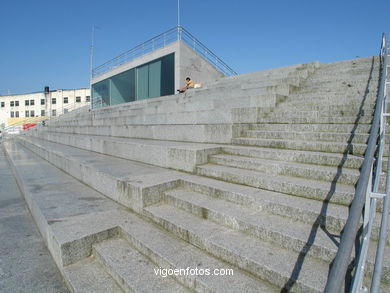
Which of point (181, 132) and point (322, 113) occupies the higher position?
point (322, 113)

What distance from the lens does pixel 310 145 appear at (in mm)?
3746

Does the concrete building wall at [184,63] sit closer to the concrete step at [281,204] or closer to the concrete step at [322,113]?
the concrete step at [322,113]

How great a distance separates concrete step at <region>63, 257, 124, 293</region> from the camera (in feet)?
7.02

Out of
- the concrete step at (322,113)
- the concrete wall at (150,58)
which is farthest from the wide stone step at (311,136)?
the concrete wall at (150,58)

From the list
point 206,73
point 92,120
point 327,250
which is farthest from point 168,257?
point 206,73

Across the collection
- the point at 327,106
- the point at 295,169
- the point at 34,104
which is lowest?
the point at 295,169

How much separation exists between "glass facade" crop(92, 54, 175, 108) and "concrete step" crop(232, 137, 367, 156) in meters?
11.7

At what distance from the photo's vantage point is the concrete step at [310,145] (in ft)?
10.9

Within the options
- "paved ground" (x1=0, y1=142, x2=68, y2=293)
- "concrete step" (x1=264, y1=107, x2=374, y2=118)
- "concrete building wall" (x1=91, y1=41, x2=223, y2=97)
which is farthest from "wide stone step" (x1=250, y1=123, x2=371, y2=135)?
"concrete building wall" (x1=91, y1=41, x2=223, y2=97)

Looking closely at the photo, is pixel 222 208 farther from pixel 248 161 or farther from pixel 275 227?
pixel 248 161

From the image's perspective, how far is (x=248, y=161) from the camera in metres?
3.72

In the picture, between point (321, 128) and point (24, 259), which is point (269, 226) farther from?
point (24, 259)

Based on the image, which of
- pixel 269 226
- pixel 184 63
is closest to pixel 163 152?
pixel 269 226

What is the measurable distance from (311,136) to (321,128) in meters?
0.31
